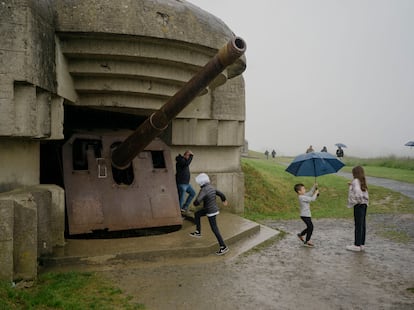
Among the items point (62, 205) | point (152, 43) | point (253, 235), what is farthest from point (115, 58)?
point (253, 235)

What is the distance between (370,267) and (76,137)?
4364 millimetres

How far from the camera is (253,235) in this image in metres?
6.87

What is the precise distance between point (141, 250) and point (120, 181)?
6.31 feet

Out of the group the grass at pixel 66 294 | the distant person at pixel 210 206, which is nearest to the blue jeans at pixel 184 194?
the distant person at pixel 210 206

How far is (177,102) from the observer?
5000mm

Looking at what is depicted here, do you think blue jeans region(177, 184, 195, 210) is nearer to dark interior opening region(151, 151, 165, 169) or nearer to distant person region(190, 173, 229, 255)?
dark interior opening region(151, 151, 165, 169)

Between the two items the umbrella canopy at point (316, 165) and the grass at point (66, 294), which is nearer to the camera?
the grass at point (66, 294)

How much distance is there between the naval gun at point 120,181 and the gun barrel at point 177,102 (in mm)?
13

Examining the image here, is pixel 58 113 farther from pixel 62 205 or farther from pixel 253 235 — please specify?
pixel 253 235

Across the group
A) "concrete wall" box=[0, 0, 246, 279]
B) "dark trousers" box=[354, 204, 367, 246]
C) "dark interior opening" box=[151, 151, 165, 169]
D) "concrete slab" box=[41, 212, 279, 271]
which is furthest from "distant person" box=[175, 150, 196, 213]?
"dark trousers" box=[354, 204, 367, 246]

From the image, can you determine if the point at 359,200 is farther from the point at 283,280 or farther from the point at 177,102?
the point at 177,102

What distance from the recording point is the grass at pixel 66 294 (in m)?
3.72

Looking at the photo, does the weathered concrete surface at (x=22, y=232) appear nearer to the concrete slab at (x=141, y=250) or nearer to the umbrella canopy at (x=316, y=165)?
the concrete slab at (x=141, y=250)

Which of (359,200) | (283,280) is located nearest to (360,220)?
(359,200)
